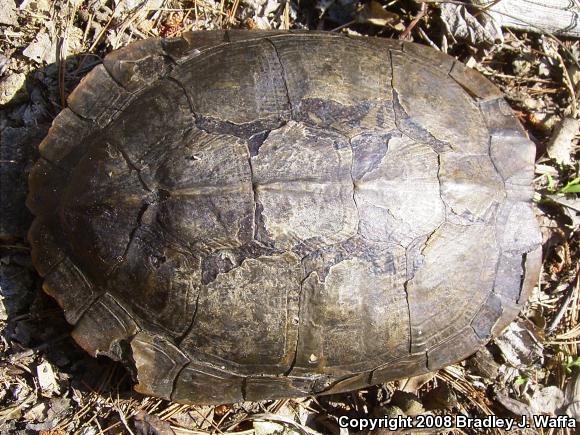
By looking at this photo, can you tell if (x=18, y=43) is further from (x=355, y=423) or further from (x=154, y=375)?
(x=355, y=423)

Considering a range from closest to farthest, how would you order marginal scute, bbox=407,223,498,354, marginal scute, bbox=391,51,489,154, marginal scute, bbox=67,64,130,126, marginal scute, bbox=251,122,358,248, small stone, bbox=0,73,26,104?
marginal scute, bbox=251,122,358,248, marginal scute, bbox=407,223,498,354, marginal scute, bbox=391,51,489,154, marginal scute, bbox=67,64,130,126, small stone, bbox=0,73,26,104

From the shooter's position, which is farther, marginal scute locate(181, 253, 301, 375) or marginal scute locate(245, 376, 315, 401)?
marginal scute locate(245, 376, 315, 401)

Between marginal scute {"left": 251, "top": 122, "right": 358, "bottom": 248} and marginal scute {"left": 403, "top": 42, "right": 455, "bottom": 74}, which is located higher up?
marginal scute {"left": 403, "top": 42, "right": 455, "bottom": 74}

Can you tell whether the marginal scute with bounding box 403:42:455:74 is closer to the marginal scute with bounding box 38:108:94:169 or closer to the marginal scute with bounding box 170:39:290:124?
the marginal scute with bounding box 170:39:290:124

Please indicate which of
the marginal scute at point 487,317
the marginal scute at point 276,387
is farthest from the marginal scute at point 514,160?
the marginal scute at point 276,387

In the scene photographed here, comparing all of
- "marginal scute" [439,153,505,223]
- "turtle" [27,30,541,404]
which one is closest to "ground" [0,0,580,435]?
"turtle" [27,30,541,404]

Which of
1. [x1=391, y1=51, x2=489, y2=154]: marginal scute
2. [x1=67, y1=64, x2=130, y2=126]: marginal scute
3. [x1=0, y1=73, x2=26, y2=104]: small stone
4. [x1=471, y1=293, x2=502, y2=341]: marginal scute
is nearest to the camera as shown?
[x1=391, y1=51, x2=489, y2=154]: marginal scute

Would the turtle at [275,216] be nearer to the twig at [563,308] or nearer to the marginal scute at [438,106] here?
the marginal scute at [438,106]
